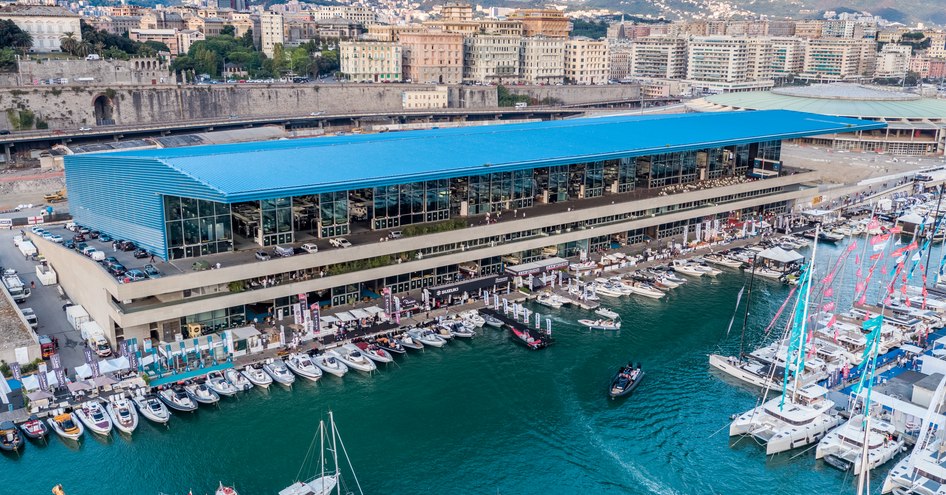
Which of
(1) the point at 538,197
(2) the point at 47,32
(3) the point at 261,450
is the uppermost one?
(2) the point at 47,32

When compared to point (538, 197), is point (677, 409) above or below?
below

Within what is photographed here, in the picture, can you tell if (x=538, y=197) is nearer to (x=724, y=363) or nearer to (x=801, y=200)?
(x=724, y=363)

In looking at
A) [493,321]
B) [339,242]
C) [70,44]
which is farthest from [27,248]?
[70,44]

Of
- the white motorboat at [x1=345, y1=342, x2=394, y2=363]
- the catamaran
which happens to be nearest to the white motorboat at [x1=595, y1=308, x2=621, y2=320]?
the white motorboat at [x1=345, y1=342, x2=394, y2=363]

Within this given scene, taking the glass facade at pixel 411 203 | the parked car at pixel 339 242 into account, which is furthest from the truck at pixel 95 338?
the glass facade at pixel 411 203

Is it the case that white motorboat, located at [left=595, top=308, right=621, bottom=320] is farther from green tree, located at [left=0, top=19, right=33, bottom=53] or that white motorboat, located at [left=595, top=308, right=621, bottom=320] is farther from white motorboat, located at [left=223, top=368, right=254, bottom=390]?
green tree, located at [left=0, top=19, right=33, bottom=53]

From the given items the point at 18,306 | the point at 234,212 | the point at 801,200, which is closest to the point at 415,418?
the point at 234,212

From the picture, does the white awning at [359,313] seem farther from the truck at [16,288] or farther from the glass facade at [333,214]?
the truck at [16,288]
